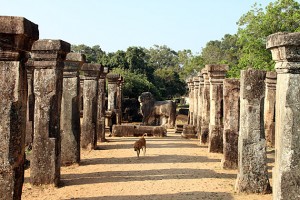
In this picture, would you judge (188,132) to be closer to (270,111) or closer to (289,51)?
(270,111)

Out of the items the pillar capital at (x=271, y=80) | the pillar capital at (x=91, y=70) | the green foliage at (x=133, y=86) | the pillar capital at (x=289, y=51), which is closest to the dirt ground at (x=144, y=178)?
the pillar capital at (x=91, y=70)

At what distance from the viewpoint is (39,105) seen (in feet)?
27.6

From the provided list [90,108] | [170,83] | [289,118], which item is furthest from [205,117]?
[170,83]

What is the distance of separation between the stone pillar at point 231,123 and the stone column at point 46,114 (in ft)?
16.1

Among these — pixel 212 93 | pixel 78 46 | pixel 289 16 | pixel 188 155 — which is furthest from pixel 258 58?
pixel 78 46

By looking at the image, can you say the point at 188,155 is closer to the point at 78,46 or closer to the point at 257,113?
the point at 257,113

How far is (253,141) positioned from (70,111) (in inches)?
211

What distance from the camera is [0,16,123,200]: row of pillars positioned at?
18.4 feet

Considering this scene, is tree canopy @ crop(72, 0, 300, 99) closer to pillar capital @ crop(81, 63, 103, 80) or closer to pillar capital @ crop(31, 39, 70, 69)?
pillar capital @ crop(81, 63, 103, 80)

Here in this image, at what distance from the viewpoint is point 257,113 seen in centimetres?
816

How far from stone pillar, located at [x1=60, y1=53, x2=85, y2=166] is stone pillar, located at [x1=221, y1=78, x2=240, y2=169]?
4415mm

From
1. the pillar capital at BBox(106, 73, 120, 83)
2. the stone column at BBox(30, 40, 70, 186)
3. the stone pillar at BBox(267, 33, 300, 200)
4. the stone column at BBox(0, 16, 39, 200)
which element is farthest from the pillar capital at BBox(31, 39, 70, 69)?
the pillar capital at BBox(106, 73, 120, 83)

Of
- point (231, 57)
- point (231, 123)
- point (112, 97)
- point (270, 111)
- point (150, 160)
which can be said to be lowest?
point (150, 160)

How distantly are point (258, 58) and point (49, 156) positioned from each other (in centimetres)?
1457
